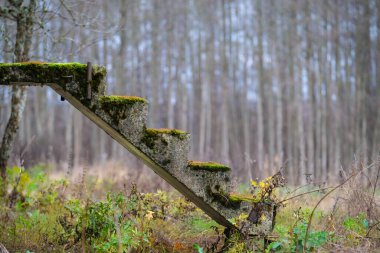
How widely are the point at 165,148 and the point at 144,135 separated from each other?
28 centimetres

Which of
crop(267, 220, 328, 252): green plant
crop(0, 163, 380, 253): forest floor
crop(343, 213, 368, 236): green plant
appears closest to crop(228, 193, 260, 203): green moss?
crop(0, 163, 380, 253): forest floor

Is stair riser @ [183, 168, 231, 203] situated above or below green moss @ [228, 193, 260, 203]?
above

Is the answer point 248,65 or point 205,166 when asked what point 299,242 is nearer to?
point 205,166

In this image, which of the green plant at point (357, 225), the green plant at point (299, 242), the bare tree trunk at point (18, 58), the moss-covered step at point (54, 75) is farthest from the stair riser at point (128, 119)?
the bare tree trunk at point (18, 58)

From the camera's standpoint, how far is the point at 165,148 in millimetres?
5508

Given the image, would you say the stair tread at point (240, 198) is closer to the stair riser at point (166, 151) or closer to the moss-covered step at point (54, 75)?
the stair riser at point (166, 151)

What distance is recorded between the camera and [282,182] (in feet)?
19.3

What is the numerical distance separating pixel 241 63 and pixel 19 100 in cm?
2100

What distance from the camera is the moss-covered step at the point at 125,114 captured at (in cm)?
534

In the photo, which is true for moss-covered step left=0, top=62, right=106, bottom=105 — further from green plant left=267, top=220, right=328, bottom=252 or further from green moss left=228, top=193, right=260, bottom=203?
green plant left=267, top=220, right=328, bottom=252

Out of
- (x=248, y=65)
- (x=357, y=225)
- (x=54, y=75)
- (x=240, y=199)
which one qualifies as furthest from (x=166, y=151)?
(x=248, y=65)

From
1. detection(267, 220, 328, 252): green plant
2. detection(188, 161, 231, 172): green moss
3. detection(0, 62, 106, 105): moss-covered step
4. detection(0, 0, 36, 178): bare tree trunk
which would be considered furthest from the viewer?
detection(0, 0, 36, 178): bare tree trunk

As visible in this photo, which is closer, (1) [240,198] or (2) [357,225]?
(1) [240,198]

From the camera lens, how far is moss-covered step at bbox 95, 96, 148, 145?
5.34 metres
